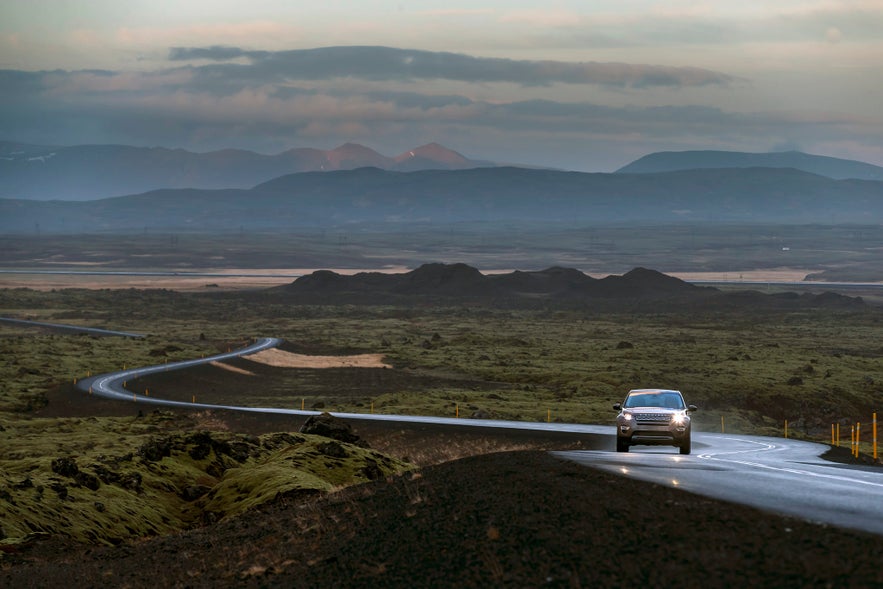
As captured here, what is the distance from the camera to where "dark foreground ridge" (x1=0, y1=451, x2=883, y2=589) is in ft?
47.8

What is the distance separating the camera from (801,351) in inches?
4734

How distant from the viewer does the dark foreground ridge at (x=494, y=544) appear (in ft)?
47.8

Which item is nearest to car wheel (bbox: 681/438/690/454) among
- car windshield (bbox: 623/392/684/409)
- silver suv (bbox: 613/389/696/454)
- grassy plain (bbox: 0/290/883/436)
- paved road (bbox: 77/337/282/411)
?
silver suv (bbox: 613/389/696/454)

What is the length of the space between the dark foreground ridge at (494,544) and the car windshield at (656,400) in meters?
10.3

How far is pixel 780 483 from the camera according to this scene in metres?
21.2

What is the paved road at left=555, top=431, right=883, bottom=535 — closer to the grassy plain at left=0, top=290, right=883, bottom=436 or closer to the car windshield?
the car windshield

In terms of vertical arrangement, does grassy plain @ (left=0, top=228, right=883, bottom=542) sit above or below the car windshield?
below

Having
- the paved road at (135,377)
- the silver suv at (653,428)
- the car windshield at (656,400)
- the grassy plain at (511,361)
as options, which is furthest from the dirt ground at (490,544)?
the paved road at (135,377)

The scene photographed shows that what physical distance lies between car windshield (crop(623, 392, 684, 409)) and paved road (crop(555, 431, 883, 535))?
4.24 meters

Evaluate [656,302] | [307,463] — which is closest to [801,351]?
[656,302]

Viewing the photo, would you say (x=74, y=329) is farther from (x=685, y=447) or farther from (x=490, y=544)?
(x=490, y=544)

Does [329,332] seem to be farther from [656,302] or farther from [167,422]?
[167,422]

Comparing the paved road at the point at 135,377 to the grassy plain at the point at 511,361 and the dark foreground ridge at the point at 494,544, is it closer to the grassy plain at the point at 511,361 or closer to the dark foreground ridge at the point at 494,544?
the grassy plain at the point at 511,361

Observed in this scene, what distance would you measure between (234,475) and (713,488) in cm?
1750
